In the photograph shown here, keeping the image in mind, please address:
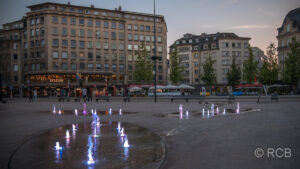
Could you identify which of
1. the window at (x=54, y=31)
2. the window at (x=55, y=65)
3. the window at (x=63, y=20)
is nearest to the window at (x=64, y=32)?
the window at (x=54, y=31)

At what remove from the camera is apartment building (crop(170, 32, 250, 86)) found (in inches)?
2928

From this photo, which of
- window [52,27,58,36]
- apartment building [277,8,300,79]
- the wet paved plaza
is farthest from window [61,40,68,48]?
the wet paved plaza

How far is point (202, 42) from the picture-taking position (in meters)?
79.1

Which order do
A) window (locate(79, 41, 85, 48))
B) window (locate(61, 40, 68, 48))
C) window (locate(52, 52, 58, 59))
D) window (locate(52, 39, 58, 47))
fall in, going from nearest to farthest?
window (locate(52, 52, 58, 59)) < window (locate(52, 39, 58, 47)) < window (locate(61, 40, 68, 48)) < window (locate(79, 41, 85, 48))

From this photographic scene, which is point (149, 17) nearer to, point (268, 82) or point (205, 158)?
point (268, 82)

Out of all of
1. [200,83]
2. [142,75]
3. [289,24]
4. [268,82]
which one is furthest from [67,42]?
[289,24]

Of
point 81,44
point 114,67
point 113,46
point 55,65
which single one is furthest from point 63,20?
point 114,67

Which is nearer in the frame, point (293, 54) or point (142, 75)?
point (293, 54)

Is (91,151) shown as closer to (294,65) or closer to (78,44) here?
(294,65)

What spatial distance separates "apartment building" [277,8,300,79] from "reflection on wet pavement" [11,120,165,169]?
5527cm

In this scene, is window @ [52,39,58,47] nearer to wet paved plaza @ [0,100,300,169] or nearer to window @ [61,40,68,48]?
window @ [61,40,68,48]

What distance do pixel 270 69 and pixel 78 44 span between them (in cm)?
4912

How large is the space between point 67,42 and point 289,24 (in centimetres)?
5625

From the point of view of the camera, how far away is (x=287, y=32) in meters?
54.1
